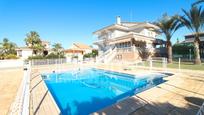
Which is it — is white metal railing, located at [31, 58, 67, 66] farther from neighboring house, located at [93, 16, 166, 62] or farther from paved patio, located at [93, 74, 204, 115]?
paved patio, located at [93, 74, 204, 115]

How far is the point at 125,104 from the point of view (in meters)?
6.50

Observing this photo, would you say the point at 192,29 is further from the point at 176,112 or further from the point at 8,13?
the point at 8,13

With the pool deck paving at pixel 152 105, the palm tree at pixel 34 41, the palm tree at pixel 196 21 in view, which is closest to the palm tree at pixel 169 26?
the palm tree at pixel 196 21

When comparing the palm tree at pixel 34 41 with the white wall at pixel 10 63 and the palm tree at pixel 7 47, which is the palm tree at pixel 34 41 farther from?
the white wall at pixel 10 63

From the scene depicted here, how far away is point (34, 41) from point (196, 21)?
37.9 meters

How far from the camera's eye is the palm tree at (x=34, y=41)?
4169 centimetres

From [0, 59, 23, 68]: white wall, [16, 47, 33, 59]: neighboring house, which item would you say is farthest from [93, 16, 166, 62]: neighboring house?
[16, 47, 33, 59]: neighboring house

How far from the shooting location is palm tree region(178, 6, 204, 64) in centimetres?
1958

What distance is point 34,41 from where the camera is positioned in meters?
42.2

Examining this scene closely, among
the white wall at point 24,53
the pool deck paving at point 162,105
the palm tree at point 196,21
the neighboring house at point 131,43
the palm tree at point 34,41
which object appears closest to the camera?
the pool deck paving at point 162,105

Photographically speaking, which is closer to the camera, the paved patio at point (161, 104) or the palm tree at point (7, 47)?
the paved patio at point (161, 104)

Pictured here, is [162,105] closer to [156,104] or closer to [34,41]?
[156,104]

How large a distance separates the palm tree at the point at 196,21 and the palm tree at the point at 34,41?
116ft

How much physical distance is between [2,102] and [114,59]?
24.0 m
